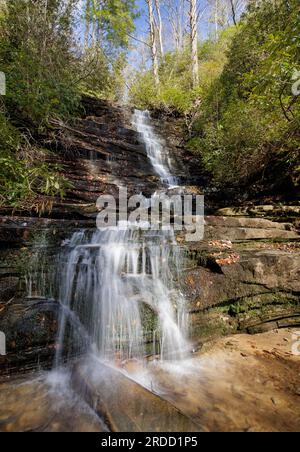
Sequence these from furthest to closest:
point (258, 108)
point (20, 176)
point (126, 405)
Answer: point (258, 108), point (20, 176), point (126, 405)

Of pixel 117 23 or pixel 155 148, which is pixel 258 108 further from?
pixel 117 23

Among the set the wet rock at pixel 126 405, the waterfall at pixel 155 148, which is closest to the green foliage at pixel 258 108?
the waterfall at pixel 155 148

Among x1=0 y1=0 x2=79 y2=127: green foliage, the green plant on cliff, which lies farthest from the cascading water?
x1=0 y1=0 x2=79 y2=127: green foliage

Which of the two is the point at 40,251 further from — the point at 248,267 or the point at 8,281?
the point at 248,267

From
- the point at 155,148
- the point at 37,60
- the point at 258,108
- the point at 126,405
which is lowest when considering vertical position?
the point at 126,405

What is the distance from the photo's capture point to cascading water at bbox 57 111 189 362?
3199mm

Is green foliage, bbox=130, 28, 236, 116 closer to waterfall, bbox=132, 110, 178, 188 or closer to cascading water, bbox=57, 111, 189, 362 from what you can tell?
waterfall, bbox=132, 110, 178, 188

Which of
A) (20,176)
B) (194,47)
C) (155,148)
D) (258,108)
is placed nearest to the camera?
(20,176)

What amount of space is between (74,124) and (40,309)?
687 cm

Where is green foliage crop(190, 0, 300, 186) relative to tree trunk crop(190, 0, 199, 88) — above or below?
below

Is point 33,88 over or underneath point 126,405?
over

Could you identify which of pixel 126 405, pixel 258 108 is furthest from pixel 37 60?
pixel 126 405

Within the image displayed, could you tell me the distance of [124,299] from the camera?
3432 millimetres

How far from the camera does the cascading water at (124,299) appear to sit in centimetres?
320
